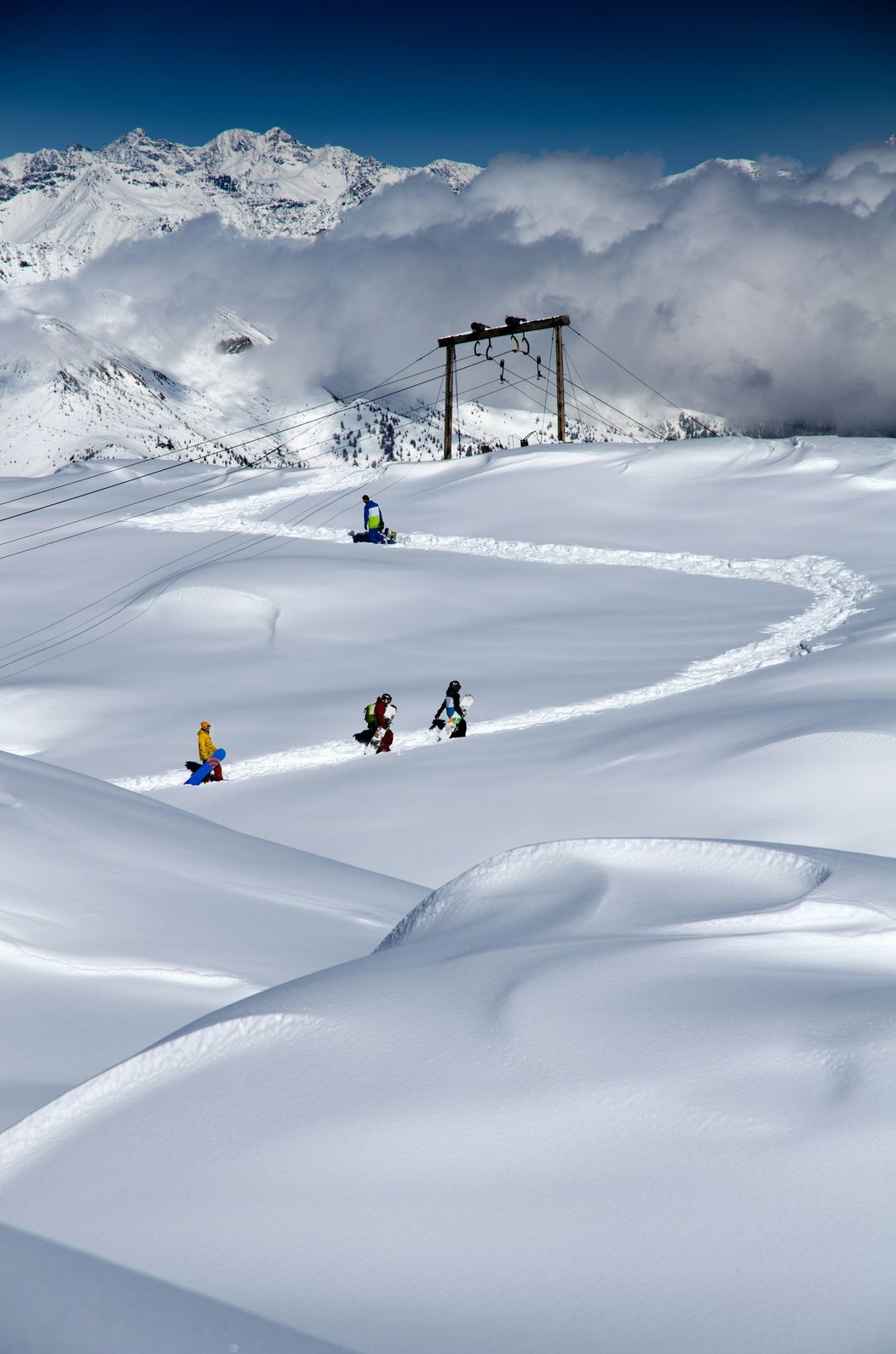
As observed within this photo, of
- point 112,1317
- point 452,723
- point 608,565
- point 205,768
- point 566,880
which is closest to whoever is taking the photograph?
point 112,1317

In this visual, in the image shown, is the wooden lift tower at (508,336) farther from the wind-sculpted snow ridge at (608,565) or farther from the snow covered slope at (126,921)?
the snow covered slope at (126,921)

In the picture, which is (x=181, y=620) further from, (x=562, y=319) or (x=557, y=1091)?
(x=557, y=1091)

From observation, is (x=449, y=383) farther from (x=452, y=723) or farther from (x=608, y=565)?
(x=452, y=723)

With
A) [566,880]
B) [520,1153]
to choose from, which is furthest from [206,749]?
[520,1153]

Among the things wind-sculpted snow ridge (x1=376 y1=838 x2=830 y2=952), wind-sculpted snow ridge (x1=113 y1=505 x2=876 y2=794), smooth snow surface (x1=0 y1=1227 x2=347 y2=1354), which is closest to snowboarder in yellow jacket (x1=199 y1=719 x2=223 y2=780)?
wind-sculpted snow ridge (x1=113 y1=505 x2=876 y2=794)

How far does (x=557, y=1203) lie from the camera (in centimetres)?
249

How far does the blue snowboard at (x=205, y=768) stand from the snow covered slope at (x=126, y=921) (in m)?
7.21

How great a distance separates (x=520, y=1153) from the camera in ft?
8.75

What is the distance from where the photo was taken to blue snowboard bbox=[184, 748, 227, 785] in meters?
15.8

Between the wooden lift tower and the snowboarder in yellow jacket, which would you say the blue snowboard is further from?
the wooden lift tower

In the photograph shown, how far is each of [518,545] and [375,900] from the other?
22.6m

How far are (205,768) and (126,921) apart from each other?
10433 millimetres

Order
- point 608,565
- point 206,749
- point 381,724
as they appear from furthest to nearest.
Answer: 1. point 608,565
2. point 381,724
3. point 206,749

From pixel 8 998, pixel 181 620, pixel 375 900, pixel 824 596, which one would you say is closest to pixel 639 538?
pixel 824 596
